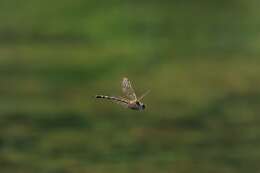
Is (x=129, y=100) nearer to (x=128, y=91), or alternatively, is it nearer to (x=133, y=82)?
(x=128, y=91)

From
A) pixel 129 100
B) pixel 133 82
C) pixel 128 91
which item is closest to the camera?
pixel 129 100

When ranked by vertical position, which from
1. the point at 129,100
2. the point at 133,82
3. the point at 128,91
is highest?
the point at 133,82

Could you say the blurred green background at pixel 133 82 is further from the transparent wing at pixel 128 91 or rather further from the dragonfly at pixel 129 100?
the dragonfly at pixel 129 100

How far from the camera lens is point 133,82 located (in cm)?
5669

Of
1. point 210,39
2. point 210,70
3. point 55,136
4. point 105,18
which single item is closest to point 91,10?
point 105,18

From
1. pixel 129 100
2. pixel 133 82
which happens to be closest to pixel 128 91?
pixel 129 100

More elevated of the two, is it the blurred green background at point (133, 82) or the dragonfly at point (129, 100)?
the blurred green background at point (133, 82)

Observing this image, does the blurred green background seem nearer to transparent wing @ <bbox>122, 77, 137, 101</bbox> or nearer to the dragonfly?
transparent wing @ <bbox>122, 77, 137, 101</bbox>

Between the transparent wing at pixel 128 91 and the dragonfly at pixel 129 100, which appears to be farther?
the transparent wing at pixel 128 91

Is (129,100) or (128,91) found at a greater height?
(128,91)

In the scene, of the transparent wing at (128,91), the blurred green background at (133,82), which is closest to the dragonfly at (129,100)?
the transparent wing at (128,91)

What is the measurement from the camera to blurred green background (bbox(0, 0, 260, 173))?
154 feet

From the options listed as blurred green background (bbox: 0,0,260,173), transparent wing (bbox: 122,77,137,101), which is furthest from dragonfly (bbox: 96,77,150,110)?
blurred green background (bbox: 0,0,260,173)

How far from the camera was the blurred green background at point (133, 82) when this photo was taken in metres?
47.0
